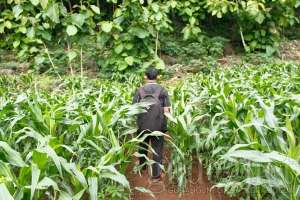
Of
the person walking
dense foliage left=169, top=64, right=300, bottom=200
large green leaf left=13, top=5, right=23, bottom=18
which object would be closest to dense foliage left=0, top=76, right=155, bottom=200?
the person walking

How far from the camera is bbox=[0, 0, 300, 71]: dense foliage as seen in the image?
372 inches

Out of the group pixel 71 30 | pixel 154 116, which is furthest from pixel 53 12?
pixel 154 116

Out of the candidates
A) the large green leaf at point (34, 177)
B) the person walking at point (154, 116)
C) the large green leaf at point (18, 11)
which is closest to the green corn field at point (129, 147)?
the large green leaf at point (34, 177)

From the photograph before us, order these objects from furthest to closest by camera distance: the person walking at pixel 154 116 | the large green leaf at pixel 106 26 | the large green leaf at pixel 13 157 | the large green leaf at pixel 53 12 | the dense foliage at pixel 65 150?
the large green leaf at pixel 106 26 → the large green leaf at pixel 53 12 → the person walking at pixel 154 116 → the large green leaf at pixel 13 157 → the dense foliage at pixel 65 150

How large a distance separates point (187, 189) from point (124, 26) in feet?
20.4

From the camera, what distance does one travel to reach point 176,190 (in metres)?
4.20

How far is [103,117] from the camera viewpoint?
404 cm

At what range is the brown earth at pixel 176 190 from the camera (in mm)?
4070

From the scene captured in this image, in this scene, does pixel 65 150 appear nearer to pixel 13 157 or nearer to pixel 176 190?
pixel 13 157

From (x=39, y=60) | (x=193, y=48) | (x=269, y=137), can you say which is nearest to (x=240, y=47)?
(x=193, y=48)

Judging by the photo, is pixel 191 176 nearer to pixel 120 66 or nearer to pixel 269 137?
pixel 269 137

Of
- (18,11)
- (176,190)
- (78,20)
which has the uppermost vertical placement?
(18,11)

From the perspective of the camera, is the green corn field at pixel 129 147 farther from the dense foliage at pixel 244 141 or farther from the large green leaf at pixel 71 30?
the large green leaf at pixel 71 30

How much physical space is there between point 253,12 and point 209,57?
1.39 metres
